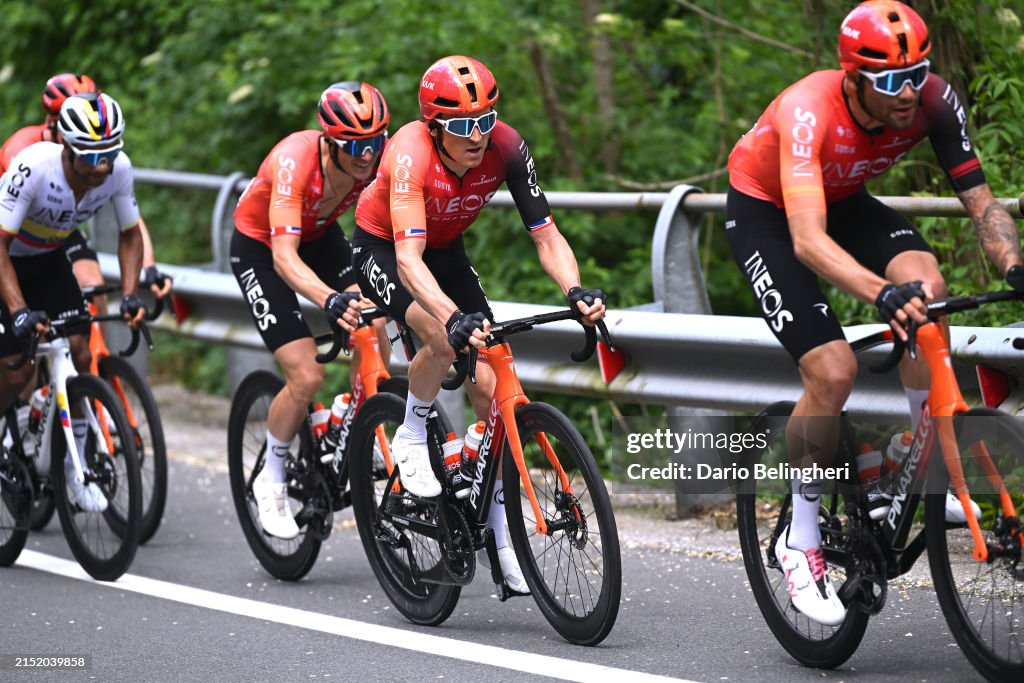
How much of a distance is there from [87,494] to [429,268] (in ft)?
7.80

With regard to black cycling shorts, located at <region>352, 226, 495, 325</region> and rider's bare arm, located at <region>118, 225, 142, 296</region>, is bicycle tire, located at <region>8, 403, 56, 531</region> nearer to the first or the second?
rider's bare arm, located at <region>118, 225, 142, 296</region>

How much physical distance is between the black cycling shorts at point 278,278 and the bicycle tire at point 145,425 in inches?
31.3

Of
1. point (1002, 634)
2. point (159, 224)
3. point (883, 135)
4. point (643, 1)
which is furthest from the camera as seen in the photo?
point (159, 224)

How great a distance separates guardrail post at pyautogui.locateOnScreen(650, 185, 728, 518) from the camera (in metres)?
7.09

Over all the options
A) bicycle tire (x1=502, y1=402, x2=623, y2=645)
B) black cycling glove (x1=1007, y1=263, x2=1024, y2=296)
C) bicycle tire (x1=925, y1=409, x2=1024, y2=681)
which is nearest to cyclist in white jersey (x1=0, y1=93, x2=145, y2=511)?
bicycle tire (x1=502, y1=402, x2=623, y2=645)

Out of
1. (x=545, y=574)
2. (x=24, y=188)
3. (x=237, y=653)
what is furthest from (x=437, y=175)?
(x=24, y=188)

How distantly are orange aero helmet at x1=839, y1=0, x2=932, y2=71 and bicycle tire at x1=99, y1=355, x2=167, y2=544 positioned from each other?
13.4 ft

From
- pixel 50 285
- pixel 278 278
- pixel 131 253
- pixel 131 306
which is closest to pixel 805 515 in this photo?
pixel 278 278

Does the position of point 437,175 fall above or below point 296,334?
above

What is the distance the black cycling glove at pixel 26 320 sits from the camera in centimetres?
684

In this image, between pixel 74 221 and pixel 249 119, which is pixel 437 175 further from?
pixel 249 119

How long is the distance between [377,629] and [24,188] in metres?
2.86

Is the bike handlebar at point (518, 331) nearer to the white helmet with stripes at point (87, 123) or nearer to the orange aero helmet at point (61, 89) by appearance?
the white helmet with stripes at point (87, 123)

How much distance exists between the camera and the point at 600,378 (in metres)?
7.19
